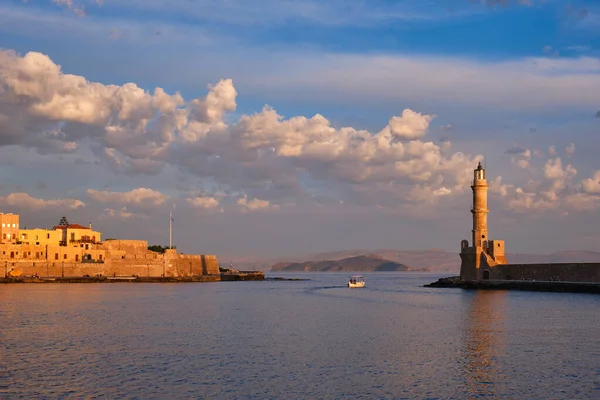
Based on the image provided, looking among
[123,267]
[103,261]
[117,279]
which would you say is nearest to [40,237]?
[103,261]

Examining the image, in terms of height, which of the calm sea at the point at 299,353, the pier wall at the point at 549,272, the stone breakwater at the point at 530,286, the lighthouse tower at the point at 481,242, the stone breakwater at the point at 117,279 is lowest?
the calm sea at the point at 299,353

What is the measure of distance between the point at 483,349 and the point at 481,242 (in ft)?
177

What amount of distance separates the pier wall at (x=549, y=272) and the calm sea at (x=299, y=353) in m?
21.2

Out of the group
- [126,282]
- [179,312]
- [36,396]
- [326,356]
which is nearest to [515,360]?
[326,356]

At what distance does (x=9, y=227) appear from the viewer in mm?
107000

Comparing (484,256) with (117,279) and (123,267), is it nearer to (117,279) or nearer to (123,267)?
(117,279)

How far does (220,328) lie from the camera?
39.7m

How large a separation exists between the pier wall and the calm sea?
2118cm

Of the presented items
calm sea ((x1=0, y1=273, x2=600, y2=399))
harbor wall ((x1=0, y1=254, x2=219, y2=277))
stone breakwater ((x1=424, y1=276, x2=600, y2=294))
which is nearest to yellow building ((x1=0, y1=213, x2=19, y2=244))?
harbor wall ((x1=0, y1=254, x2=219, y2=277))

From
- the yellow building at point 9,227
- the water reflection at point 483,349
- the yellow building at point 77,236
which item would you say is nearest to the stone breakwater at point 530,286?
the water reflection at point 483,349

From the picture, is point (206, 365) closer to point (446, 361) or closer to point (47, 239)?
point (446, 361)

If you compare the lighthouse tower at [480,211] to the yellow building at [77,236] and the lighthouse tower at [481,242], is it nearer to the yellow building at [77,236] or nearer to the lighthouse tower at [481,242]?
the lighthouse tower at [481,242]

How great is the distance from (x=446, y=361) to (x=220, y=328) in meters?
16.0

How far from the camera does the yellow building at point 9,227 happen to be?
10533 cm
